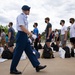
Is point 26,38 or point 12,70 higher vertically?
point 26,38

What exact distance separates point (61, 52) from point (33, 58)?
441cm

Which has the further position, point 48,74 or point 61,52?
point 61,52

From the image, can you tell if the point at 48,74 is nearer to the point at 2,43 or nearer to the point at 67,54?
the point at 67,54

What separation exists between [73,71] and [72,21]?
15.5 ft

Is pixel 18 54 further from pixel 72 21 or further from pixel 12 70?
pixel 72 21

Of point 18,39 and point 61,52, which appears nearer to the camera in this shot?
point 18,39

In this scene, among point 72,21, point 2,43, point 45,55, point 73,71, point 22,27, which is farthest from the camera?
point 2,43

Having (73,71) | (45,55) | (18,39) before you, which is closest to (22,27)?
(18,39)

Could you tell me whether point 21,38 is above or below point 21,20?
below

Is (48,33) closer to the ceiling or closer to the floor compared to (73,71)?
closer to the ceiling

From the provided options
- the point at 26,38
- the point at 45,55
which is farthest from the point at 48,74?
the point at 45,55

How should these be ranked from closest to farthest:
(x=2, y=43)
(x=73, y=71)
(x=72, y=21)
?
(x=73, y=71) < (x=72, y=21) < (x=2, y=43)

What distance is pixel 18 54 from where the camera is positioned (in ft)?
23.3

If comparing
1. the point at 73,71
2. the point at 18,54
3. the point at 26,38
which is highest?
the point at 26,38
